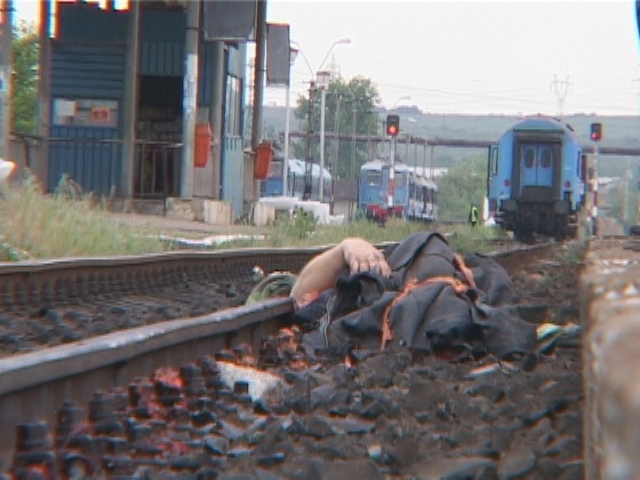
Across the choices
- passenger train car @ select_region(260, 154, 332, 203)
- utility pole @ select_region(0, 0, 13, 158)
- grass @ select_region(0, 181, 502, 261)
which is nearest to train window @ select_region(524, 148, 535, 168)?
grass @ select_region(0, 181, 502, 261)

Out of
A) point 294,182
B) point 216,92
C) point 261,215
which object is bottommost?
point 261,215

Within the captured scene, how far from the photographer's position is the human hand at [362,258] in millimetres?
6051

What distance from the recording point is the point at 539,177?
115 ft

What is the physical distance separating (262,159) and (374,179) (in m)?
42.6

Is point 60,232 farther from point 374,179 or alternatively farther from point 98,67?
point 374,179

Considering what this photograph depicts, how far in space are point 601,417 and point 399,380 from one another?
3.59 meters

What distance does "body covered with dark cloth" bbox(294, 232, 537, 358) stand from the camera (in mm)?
5543

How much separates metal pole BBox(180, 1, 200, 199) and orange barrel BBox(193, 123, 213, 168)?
0.73 ft

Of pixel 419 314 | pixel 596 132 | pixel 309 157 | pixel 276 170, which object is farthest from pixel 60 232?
pixel 276 170

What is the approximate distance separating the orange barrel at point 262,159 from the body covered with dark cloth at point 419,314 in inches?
839

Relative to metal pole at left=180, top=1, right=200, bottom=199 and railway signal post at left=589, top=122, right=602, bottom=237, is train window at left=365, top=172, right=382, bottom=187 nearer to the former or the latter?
railway signal post at left=589, top=122, right=602, bottom=237

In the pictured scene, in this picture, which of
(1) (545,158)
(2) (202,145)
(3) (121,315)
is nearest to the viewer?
(3) (121,315)

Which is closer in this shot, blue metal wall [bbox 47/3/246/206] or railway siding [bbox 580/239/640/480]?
railway siding [bbox 580/239/640/480]

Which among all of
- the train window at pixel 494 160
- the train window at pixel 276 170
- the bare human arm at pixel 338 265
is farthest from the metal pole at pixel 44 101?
the train window at pixel 276 170
